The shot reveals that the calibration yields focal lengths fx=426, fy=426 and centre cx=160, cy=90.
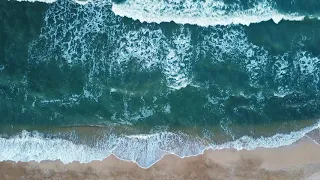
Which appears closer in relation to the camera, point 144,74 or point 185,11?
point 185,11

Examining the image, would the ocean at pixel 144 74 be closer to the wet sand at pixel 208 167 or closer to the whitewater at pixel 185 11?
the whitewater at pixel 185 11

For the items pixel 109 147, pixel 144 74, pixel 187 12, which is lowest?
pixel 109 147

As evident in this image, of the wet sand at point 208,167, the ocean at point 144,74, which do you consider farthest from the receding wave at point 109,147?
the wet sand at point 208,167

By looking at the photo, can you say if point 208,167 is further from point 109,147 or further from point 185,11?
point 185,11

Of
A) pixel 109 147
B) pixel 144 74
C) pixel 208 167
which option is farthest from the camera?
pixel 144 74

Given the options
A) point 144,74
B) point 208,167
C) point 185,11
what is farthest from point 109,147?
point 185,11

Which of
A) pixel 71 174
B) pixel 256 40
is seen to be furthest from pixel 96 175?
pixel 256 40
